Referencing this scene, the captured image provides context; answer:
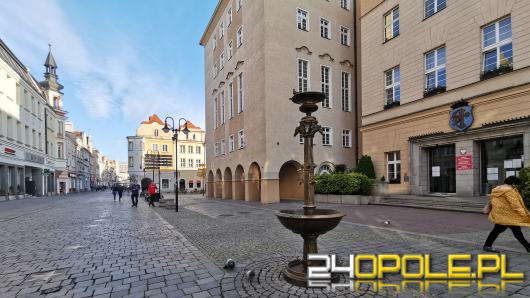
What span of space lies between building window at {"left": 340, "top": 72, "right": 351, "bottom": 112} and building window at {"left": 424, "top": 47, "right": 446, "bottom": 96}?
8918 millimetres

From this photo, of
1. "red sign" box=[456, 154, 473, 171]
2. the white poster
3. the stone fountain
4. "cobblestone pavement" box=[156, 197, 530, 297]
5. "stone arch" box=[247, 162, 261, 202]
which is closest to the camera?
"cobblestone pavement" box=[156, 197, 530, 297]

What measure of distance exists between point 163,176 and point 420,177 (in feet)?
192

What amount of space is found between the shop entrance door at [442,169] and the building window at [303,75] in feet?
35.4

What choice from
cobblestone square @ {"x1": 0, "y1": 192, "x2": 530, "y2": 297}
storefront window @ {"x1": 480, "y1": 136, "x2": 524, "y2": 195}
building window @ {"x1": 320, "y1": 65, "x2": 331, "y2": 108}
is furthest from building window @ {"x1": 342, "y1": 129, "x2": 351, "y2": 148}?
cobblestone square @ {"x1": 0, "y1": 192, "x2": 530, "y2": 297}

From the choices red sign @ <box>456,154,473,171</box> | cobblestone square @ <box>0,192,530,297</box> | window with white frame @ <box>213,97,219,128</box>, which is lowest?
cobblestone square @ <box>0,192,530,297</box>

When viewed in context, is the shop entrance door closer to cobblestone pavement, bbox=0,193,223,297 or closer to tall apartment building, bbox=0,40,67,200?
cobblestone pavement, bbox=0,193,223,297

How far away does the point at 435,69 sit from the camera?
58.8 ft

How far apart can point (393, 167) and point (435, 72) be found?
667cm

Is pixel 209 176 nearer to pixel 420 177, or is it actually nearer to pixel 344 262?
pixel 420 177

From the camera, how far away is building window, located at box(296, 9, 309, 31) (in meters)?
24.5

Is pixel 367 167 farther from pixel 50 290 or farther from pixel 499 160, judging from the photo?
pixel 50 290

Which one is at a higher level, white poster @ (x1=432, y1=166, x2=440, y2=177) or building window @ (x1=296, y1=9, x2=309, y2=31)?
building window @ (x1=296, y1=9, x2=309, y2=31)

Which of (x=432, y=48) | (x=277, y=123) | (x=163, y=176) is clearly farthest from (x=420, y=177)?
(x=163, y=176)

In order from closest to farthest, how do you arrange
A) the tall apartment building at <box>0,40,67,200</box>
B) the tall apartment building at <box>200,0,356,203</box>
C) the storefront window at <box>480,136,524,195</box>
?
the storefront window at <box>480,136,524,195</box> < the tall apartment building at <box>200,0,356,203</box> < the tall apartment building at <box>0,40,67,200</box>
